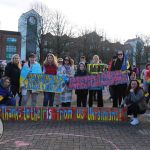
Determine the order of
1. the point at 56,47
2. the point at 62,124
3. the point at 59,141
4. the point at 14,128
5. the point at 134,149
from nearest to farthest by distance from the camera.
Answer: the point at 134,149 → the point at 59,141 → the point at 14,128 → the point at 62,124 → the point at 56,47

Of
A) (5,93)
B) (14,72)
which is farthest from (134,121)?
(14,72)

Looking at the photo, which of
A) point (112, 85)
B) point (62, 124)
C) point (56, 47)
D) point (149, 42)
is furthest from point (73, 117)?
point (149, 42)

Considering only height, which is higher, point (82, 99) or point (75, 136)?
point (82, 99)

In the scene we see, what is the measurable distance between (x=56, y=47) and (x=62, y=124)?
40.4 m

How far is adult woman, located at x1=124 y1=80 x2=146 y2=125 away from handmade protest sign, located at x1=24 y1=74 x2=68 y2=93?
7.44 ft

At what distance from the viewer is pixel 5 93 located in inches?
354

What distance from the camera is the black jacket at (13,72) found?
1027 cm

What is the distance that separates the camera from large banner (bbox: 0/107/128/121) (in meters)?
8.95

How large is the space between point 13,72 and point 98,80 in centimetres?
263

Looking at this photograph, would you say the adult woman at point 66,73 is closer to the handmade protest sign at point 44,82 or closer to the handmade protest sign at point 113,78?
the handmade protest sign at point 44,82

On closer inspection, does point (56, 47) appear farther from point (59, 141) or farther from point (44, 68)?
point (59, 141)

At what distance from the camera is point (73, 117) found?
898 cm

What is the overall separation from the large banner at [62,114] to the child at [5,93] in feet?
0.87

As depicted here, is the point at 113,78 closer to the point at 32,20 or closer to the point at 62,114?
the point at 62,114
